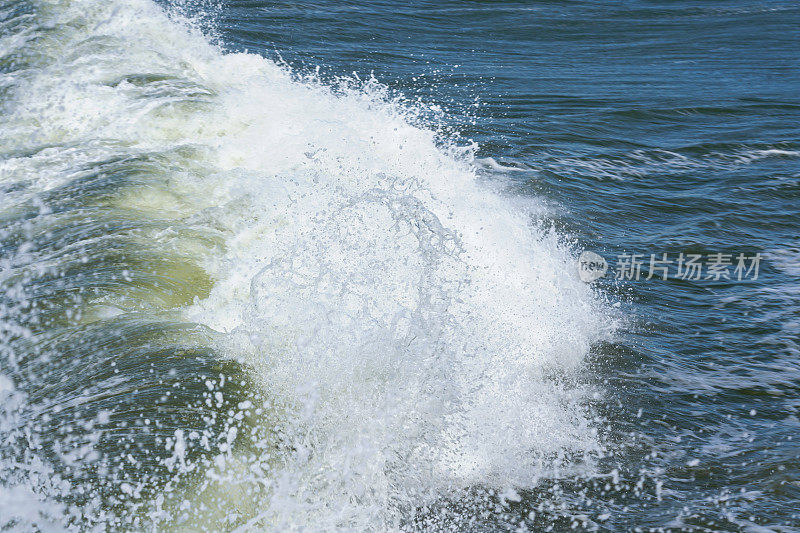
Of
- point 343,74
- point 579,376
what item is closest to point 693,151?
point 343,74

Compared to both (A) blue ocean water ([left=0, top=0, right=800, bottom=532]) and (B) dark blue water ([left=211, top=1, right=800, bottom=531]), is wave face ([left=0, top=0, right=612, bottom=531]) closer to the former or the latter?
(A) blue ocean water ([left=0, top=0, right=800, bottom=532])

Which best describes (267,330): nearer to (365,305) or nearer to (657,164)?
(365,305)

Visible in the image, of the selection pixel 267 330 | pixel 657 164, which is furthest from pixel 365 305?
pixel 657 164

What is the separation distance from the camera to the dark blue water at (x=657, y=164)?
443cm

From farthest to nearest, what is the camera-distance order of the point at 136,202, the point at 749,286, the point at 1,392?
the point at 749,286 → the point at 136,202 → the point at 1,392

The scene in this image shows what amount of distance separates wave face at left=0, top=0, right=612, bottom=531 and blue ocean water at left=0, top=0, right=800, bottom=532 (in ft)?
0.06

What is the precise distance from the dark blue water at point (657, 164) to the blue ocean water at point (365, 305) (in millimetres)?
34

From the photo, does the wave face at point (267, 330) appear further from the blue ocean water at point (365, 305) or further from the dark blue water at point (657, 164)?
the dark blue water at point (657, 164)

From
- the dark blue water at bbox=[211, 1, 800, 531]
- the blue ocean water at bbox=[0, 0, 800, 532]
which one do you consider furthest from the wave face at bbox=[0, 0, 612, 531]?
the dark blue water at bbox=[211, 1, 800, 531]

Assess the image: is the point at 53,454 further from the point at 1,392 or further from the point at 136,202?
the point at 136,202

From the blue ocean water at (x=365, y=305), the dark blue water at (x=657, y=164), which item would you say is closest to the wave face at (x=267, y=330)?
the blue ocean water at (x=365, y=305)

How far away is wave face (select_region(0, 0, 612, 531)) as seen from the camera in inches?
147

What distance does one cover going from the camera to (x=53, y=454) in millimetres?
3646

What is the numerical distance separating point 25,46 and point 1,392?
6.69m
